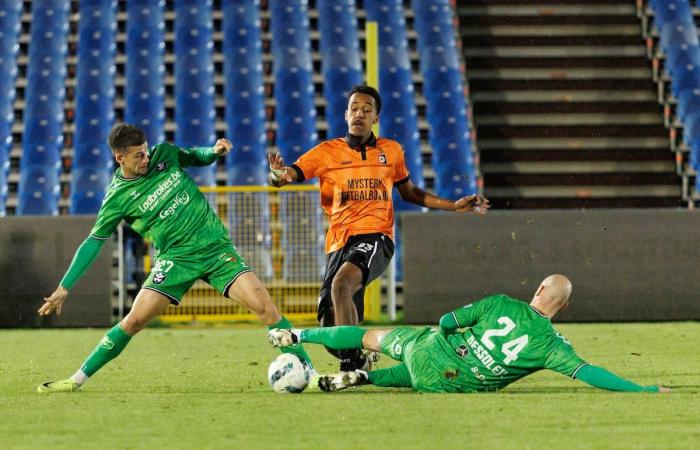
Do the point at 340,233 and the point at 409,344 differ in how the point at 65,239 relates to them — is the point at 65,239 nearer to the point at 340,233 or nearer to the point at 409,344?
the point at 340,233

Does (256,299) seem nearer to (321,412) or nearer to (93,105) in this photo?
(321,412)

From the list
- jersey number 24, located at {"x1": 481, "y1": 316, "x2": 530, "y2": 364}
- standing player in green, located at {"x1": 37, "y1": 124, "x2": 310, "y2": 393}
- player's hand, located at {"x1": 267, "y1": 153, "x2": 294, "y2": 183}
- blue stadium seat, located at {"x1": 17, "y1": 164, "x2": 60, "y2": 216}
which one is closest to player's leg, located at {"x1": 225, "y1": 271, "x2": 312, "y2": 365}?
standing player in green, located at {"x1": 37, "y1": 124, "x2": 310, "y2": 393}

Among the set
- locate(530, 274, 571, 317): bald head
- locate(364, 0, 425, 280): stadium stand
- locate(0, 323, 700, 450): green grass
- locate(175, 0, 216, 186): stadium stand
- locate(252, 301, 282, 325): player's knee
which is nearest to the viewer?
locate(0, 323, 700, 450): green grass

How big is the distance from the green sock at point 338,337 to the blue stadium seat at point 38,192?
12.0 m

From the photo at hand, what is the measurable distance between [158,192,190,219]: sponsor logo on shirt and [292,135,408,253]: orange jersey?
673mm

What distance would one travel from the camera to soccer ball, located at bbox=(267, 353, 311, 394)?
6695mm

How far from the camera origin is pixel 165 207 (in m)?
7.19

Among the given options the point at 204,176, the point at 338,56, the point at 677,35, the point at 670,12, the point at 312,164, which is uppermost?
the point at 670,12

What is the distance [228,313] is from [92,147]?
5.33 m

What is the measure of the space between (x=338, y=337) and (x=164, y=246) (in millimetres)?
1187

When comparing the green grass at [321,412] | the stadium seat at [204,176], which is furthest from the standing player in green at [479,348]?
the stadium seat at [204,176]

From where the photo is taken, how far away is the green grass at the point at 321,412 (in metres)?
4.91

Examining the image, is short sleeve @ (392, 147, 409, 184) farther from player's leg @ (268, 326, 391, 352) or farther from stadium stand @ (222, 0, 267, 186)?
stadium stand @ (222, 0, 267, 186)

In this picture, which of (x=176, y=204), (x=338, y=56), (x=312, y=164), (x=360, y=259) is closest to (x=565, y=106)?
(x=338, y=56)
